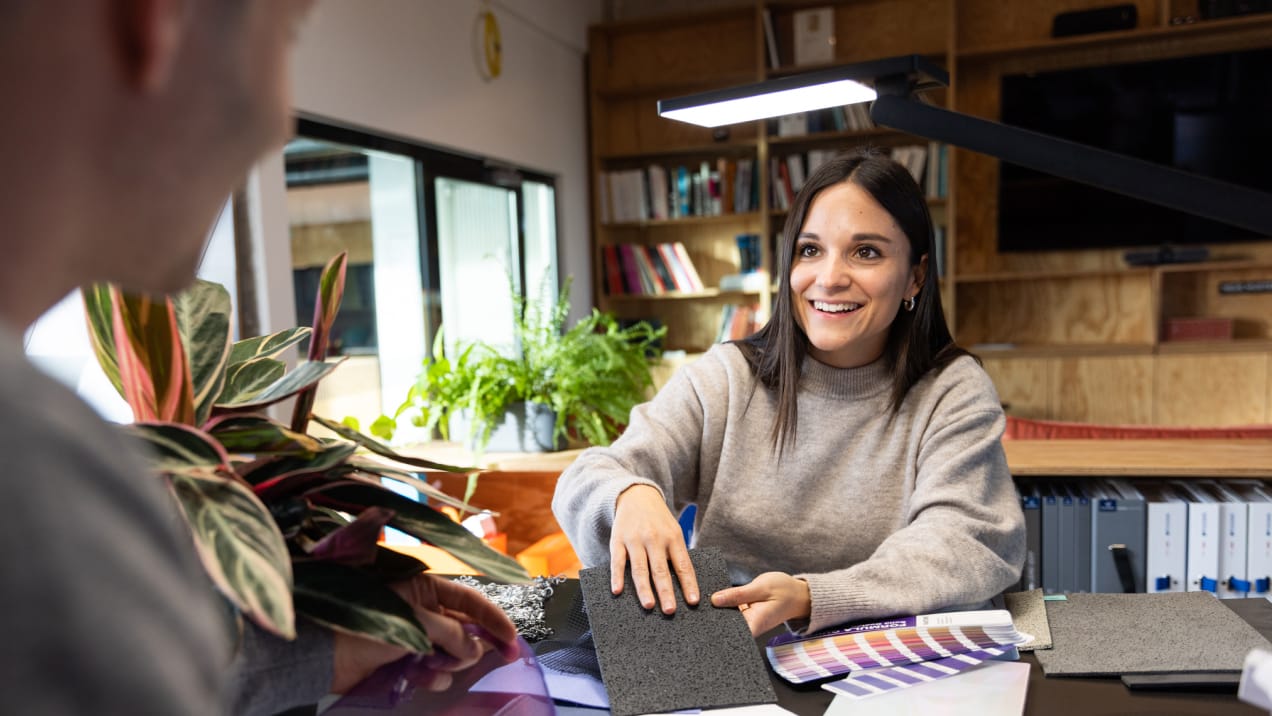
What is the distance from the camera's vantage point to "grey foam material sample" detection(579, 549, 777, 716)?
0.75 m

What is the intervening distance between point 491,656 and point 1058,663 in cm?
54

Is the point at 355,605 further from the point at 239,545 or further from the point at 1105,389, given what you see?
the point at 1105,389

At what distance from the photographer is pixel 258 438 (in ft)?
2.05

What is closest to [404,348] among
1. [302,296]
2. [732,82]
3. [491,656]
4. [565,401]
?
[302,296]

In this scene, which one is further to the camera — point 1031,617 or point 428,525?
point 1031,617

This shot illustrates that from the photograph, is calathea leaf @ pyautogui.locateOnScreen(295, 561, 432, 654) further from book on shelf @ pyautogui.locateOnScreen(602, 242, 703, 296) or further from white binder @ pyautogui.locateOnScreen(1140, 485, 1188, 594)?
book on shelf @ pyautogui.locateOnScreen(602, 242, 703, 296)

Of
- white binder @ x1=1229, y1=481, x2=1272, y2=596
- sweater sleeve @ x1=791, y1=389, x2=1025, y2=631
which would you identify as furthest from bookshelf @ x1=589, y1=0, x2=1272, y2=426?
sweater sleeve @ x1=791, y1=389, x2=1025, y2=631

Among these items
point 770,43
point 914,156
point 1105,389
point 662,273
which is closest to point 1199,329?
point 1105,389

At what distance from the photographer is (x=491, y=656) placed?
2.36ft

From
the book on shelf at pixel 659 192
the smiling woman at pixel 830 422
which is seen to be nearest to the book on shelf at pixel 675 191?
the book on shelf at pixel 659 192

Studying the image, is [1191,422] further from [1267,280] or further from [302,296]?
[302,296]

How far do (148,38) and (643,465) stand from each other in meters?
1.17

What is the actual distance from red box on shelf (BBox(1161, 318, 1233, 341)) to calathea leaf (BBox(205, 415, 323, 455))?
4.52 m

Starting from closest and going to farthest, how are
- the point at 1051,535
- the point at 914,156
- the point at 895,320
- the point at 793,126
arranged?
the point at 895,320, the point at 1051,535, the point at 914,156, the point at 793,126
